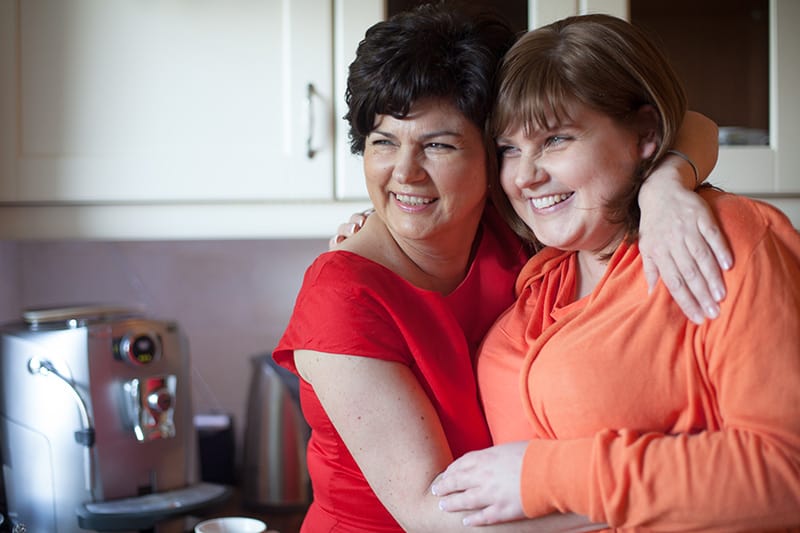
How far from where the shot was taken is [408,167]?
3.51ft

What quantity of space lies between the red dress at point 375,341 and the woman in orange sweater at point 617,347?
0.16 feet

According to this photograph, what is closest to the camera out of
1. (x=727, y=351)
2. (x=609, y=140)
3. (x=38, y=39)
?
(x=727, y=351)

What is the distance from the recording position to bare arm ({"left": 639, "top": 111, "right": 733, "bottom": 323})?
857 mm

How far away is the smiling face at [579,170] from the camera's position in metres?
0.98

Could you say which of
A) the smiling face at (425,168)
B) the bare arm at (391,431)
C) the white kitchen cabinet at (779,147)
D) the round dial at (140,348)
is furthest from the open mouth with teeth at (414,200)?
the white kitchen cabinet at (779,147)

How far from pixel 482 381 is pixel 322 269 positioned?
26cm

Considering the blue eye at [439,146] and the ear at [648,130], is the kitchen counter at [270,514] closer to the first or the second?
the blue eye at [439,146]

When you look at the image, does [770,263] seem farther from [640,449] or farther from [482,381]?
[482,381]

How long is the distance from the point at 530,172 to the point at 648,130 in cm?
15

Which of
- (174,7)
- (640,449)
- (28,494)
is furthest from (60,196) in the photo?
(640,449)

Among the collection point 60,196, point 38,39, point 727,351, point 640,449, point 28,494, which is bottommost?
point 28,494

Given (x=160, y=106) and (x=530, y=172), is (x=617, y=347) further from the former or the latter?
(x=160, y=106)

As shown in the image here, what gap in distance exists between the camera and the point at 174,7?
4.90ft

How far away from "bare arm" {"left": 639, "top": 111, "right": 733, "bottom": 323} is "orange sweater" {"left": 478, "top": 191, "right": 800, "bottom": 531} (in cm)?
2
